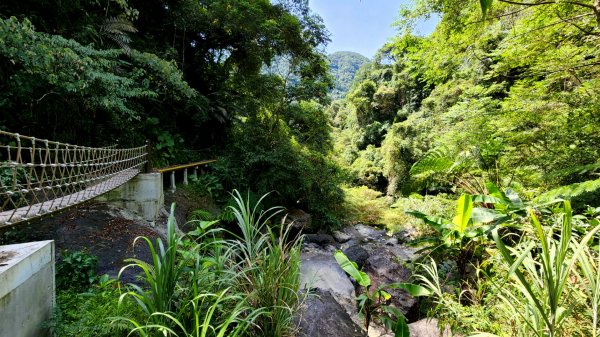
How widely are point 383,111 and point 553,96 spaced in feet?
50.1

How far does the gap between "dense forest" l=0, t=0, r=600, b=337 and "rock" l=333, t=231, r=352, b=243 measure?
0.84 ft

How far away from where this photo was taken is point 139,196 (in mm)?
4523

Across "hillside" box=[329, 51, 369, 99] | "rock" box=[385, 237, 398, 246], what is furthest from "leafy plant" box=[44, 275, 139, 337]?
"hillside" box=[329, 51, 369, 99]

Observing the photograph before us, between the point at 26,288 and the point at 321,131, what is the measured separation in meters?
7.99

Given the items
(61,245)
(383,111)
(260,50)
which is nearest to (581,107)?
(61,245)

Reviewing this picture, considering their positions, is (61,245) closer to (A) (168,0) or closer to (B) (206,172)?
(B) (206,172)

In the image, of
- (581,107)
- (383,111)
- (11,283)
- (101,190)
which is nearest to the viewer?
(11,283)

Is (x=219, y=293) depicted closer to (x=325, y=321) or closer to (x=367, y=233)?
(x=325, y=321)

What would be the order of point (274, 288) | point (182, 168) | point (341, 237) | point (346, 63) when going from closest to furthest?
point (274, 288) → point (182, 168) → point (341, 237) → point (346, 63)

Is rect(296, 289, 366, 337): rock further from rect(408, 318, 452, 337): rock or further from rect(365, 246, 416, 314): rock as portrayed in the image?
rect(365, 246, 416, 314): rock

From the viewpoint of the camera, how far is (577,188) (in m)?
2.66

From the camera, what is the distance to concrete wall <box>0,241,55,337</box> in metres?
1.44

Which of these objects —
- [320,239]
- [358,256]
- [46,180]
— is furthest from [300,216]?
[46,180]

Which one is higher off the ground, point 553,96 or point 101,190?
point 553,96
